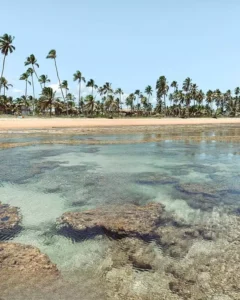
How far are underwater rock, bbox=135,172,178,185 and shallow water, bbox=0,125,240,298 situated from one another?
0.04 meters

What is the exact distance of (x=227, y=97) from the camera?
474ft

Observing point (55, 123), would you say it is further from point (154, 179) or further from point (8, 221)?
point (8, 221)

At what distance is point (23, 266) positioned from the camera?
5.18 meters

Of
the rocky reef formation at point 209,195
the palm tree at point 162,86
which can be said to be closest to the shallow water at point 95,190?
the rocky reef formation at point 209,195

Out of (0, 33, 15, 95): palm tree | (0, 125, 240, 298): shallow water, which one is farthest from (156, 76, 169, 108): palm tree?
(0, 125, 240, 298): shallow water

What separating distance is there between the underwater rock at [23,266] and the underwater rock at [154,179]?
22.7 ft

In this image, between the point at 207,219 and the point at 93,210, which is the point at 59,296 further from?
the point at 207,219

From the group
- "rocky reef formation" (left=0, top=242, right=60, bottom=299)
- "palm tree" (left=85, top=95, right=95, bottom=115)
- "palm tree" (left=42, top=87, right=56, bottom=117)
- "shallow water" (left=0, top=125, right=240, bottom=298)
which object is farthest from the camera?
"palm tree" (left=85, top=95, right=95, bottom=115)

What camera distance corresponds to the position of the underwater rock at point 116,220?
6.80 m

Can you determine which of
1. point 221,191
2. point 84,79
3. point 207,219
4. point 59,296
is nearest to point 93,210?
point 207,219

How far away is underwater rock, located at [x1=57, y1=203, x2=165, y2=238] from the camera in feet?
22.3

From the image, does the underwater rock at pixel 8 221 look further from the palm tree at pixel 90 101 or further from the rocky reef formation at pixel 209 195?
the palm tree at pixel 90 101

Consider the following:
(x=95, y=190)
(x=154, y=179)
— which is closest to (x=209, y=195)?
(x=154, y=179)

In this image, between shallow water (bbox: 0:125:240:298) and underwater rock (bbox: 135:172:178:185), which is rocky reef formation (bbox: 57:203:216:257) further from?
underwater rock (bbox: 135:172:178:185)
